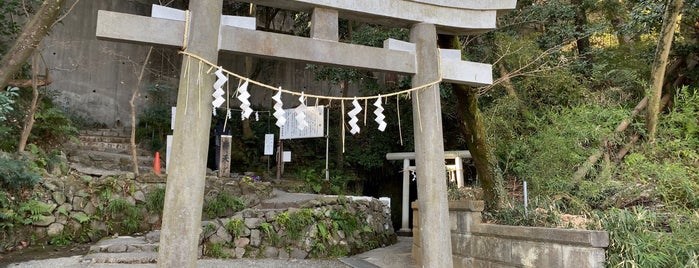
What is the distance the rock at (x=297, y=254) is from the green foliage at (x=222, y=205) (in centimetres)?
224

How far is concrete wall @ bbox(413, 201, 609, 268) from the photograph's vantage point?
439 cm

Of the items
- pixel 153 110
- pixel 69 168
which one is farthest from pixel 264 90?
pixel 69 168

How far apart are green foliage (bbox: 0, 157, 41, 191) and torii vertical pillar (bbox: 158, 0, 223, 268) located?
554 cm

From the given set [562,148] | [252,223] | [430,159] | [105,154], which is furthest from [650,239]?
[105,154]

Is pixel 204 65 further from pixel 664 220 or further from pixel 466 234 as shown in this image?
pixel 664 220

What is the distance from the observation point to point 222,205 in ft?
32.2

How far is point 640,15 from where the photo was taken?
8039mm

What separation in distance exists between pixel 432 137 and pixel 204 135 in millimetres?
2291

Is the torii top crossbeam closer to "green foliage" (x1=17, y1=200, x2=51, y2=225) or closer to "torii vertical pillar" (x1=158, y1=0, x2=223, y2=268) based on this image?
"torii vertical pillar" (x1=158, y1=0, x2=223, y2=268)

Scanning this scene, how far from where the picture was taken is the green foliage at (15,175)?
7.37 metres

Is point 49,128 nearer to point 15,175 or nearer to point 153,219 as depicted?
point 15,175

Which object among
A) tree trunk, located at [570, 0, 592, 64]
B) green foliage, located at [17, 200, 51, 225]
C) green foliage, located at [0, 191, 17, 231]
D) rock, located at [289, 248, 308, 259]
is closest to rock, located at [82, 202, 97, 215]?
green foliage, located at [17, 200, 51, 225]

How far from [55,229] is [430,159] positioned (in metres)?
7.28

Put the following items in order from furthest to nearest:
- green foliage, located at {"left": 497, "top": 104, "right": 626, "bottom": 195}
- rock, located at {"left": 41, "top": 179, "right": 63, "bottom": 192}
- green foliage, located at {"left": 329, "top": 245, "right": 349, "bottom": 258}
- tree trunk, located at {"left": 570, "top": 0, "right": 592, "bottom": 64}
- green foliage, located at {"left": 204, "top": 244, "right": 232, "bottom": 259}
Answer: tree trunk, located at {"left": 570, "top": 0, "right": 592, "bottom": 64}, green foliage, located at {"left": 329, "top": 245, "right": 349, "bottom": 258}, rock, located at {"left": 41, "top": 179, "right": 63, "bottom": 192}, green foliage, located at {"left": 204, "top": 244, "right": 232, "bottom": 259}, green foliage, located at {"left": 497, "top": 104, "right": 626, "bottom": 195}
